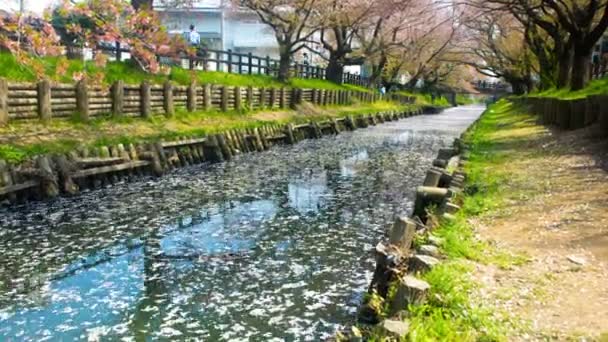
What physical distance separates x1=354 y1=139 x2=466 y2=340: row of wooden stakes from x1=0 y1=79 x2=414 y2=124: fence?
34.0ft

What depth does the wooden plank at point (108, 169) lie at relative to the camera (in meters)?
13.1

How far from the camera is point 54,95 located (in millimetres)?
15625

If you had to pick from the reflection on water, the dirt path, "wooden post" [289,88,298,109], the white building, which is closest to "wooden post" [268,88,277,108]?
"wooden post" [289,88,298,109]

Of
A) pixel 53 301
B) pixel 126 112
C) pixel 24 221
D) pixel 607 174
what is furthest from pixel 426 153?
pixel 53 301

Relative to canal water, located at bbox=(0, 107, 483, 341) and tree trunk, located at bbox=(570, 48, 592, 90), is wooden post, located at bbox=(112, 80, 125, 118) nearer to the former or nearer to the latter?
canal water, located at bbox=(0, 107, 483, 341)

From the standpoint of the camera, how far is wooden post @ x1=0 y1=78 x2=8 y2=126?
1360 cm

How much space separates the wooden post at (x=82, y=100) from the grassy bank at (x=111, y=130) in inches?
10.6

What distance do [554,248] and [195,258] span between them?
15.8ft

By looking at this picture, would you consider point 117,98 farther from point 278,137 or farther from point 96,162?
point 278,137

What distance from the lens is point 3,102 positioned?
13695mm

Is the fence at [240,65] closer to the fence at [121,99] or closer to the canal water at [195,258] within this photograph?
the fence at [121,99]

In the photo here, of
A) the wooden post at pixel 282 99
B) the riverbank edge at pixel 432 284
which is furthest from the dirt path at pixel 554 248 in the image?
the wooden post at pixel 282 99

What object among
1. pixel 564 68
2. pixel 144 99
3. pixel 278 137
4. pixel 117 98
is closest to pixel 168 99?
pixel 144 99

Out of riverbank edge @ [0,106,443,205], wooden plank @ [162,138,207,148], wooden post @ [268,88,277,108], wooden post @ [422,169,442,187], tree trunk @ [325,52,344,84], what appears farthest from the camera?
tree trunk @ [325,52,344,84]
